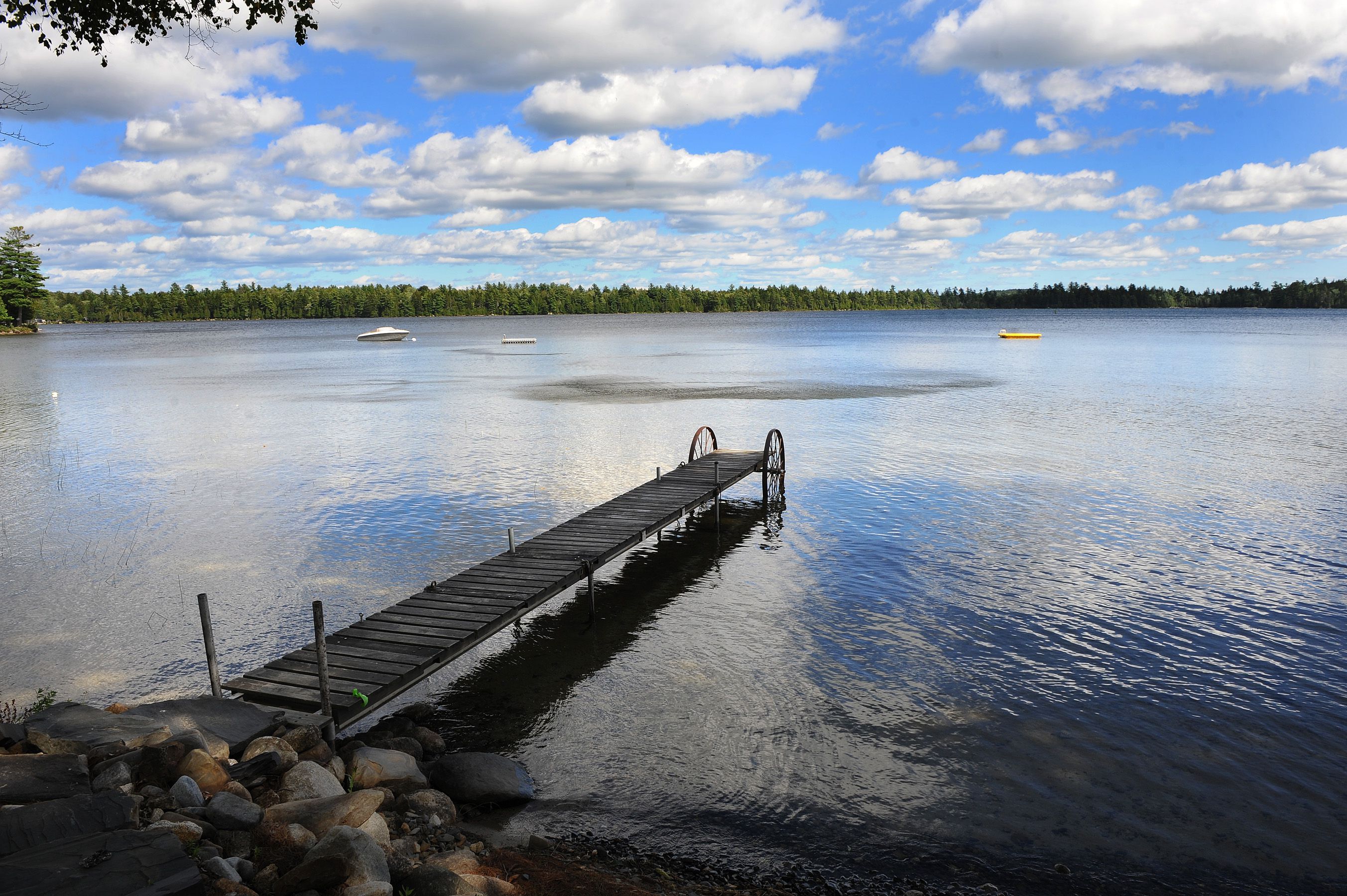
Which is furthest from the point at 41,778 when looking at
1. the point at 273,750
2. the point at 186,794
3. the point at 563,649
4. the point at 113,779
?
the point at 563,649

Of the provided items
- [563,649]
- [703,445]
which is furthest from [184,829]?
[703,445]

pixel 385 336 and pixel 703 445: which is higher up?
pixel 385 336

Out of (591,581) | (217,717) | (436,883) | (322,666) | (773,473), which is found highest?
(322,666)

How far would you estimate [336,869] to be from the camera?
7.38 metres

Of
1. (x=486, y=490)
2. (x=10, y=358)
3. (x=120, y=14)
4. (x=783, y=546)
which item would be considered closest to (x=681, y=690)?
(x=783, y=546)

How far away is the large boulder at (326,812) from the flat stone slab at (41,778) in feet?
5.76

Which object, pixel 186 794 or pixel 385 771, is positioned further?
pixel 385 771

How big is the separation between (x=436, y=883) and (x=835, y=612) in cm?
1054

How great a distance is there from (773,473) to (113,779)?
72.2 ft

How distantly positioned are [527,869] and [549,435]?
101 ft

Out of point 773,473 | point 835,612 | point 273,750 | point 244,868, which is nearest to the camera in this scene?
point 244,868

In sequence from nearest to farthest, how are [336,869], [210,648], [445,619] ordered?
[336,869]
[210,648]
[445,619]

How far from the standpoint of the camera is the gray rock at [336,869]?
24.2 ft

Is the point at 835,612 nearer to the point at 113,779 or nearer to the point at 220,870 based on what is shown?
the point at 220,870
